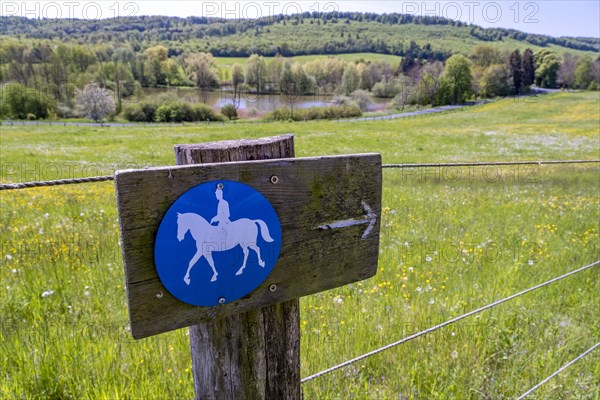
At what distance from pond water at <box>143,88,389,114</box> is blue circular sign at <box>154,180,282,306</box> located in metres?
71.9

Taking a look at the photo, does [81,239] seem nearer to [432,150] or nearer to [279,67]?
[432,150]

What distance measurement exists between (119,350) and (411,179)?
10.8 m

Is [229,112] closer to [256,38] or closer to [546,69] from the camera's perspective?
[546,69]

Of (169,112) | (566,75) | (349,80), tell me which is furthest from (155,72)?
(566,75)

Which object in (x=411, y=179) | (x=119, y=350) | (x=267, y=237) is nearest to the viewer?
(x=267, y=237)

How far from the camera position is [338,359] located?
299 cm

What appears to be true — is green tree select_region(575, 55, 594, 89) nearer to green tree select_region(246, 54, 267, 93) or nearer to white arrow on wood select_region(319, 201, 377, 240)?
green tree select_region(246, 54, 267, 93)

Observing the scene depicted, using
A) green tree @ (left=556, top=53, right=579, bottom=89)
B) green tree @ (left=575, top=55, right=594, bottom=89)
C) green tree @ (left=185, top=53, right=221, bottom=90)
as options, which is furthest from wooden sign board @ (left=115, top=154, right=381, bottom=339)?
green tree @ (left=575, top=55, right=594, bottom=89)

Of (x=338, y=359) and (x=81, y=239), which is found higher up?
(x=81, y=239)

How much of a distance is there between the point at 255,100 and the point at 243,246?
282 ft

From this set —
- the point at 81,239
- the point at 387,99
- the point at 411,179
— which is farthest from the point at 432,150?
the point at 387,99

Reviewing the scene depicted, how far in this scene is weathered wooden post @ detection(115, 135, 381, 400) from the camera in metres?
1.13

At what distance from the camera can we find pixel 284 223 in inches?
53.1

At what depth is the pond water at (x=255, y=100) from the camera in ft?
248
